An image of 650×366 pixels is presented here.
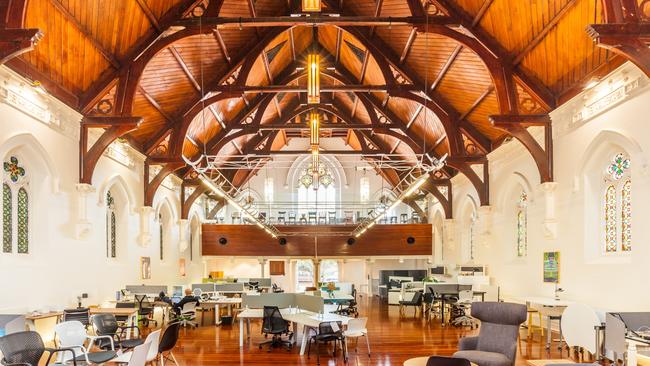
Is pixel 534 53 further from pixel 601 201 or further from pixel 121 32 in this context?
pixel 121 32

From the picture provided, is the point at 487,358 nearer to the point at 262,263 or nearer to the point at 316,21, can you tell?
the point at 316,21

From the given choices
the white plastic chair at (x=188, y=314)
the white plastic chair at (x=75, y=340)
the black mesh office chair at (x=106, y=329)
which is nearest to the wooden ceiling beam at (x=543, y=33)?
the black mesh office chair at (x=106, y=329)

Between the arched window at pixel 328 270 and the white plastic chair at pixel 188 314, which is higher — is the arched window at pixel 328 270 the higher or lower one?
the lower one

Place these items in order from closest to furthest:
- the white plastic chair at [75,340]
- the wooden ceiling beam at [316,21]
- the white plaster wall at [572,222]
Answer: the white plastic chair at [75,340] < the white plaster wall at [572,222] < the wooden ceiling beam at [316,21]

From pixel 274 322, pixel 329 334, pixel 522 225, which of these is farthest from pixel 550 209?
pixel 274 322

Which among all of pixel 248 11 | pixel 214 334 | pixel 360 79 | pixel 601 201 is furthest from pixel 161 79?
pixel 601 201

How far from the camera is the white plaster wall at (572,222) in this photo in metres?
9.10

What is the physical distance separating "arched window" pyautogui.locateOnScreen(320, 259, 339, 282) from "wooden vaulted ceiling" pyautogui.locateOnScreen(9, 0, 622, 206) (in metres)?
13.0

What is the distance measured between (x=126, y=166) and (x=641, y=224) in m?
12.6

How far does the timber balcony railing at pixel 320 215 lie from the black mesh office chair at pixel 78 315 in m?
15.3

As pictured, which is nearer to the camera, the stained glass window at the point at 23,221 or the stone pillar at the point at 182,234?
the stained glass window at the point at 23,221

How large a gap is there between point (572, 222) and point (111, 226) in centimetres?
1168

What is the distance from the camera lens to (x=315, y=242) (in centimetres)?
2561

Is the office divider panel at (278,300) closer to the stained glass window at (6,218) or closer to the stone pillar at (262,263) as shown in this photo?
the stained glass window at (6,218)
